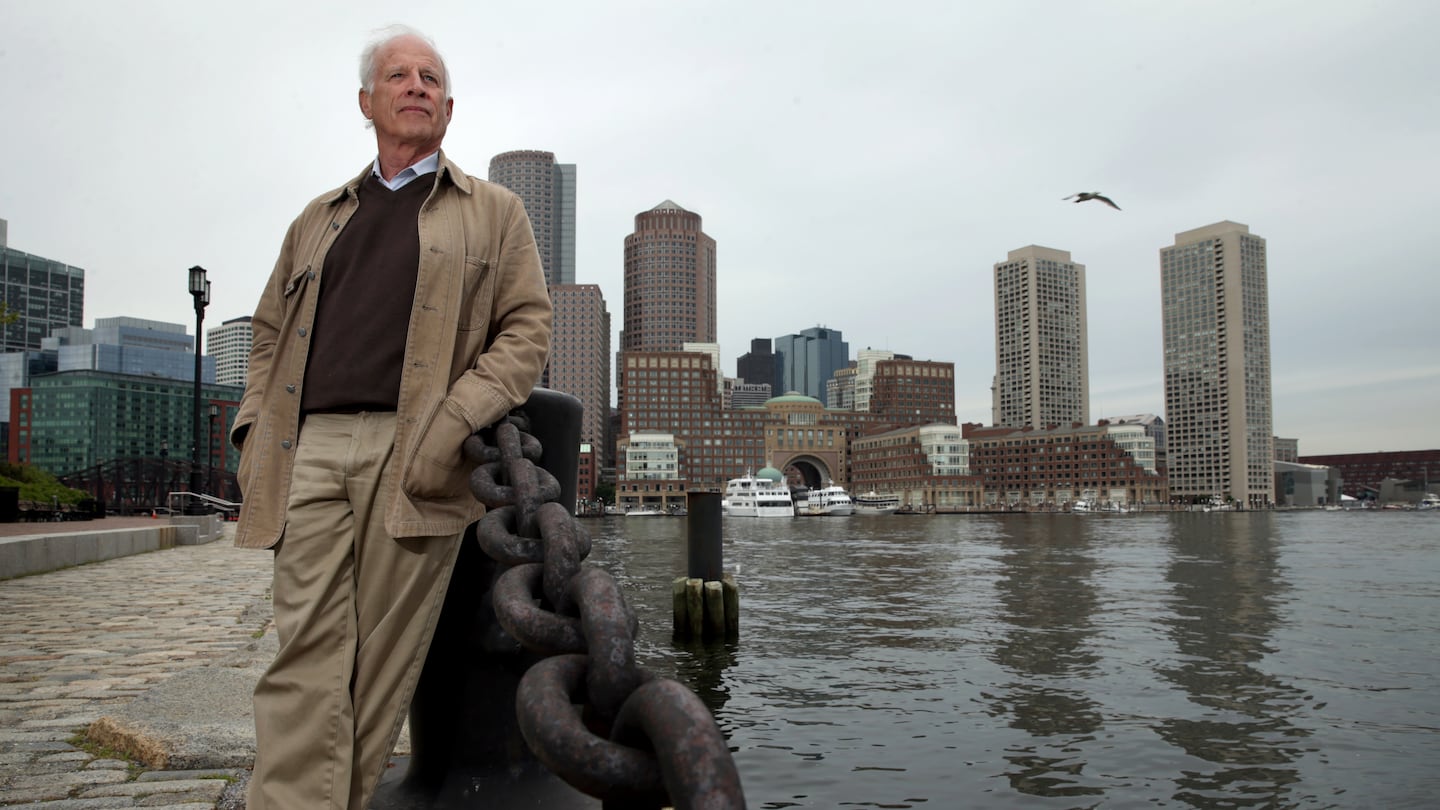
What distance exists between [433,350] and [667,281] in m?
191

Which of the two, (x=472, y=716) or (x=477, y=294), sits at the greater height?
(x=477, y=294)

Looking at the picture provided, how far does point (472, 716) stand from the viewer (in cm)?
235

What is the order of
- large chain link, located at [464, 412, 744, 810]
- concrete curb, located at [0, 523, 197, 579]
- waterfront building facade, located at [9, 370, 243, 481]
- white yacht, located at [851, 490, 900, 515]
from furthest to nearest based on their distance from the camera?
white yacht, located at [851, 490, 900, 515] → waterfront building facade, located at [9, 370, 243, 481] → concrete curb, located at [0, 523, 197, 579] → large chain link, located at [464, 412, 744, 810]

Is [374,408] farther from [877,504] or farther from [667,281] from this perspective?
[667,281]

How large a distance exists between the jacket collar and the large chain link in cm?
116

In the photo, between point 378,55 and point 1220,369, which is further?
point 1220,369

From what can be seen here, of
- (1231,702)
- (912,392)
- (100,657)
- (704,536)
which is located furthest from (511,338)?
(912,392)

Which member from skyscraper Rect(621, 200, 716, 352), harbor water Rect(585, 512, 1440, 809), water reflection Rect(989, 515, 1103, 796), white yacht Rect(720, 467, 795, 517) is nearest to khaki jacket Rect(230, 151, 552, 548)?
harbor water Rect(585, 512, 1440, 809)

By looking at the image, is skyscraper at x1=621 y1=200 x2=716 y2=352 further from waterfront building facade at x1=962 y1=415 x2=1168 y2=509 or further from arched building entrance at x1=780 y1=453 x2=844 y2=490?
waterfront building facade at x1=962 y1=415 x2=1168 y2=509

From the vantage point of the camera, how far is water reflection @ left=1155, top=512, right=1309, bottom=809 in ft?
23.0

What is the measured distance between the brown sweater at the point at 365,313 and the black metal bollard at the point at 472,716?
14.3 inches

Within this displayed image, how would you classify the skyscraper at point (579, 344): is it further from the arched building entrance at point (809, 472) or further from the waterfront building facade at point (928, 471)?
the waterfront building facade at point (928, 471)

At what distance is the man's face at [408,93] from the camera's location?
2389mm

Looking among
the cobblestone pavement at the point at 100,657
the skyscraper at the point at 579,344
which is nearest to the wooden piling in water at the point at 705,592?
the cobblestone pavement at the point at 100,657
